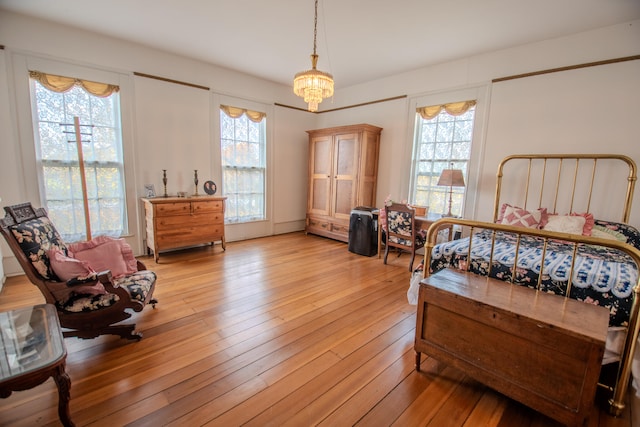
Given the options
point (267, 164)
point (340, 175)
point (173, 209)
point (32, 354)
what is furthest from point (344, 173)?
point (32, 354)

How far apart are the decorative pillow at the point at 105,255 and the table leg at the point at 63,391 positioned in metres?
1.12

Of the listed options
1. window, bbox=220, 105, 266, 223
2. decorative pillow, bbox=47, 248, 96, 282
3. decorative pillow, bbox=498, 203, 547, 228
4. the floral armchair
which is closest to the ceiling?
window, bbox=220, 105, 266, 223

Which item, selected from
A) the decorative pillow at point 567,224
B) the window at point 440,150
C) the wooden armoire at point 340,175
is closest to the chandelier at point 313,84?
the wooden armoire at point 340,175

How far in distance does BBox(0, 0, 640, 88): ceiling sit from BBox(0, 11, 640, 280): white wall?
0.16m

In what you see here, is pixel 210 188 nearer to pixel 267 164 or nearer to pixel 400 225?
pixel 267 164

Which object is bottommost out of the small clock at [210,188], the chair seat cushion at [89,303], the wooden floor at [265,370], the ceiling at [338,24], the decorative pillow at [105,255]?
the wooden floor at [265,370]

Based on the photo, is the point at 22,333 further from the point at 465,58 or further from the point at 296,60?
the point at 465,58

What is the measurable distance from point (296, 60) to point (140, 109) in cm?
221

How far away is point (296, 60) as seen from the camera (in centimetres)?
403

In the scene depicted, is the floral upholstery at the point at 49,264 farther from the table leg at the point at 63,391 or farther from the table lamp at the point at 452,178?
the table lamp at the point at 452,178

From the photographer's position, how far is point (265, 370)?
178cm

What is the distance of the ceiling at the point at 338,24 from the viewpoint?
8.68 feet

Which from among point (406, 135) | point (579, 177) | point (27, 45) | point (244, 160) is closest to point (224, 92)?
point (244, 160)

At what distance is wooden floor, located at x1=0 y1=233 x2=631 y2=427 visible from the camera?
4.79 ft
